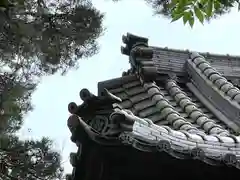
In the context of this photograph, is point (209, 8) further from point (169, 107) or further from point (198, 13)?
point (169, 107)

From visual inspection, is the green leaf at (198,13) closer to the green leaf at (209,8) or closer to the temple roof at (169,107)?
the green leaf at (209,8)

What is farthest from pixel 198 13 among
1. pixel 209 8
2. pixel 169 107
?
pixel 169 107

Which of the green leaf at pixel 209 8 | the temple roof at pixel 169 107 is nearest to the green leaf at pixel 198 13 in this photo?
the green leaf at pixel 209 8

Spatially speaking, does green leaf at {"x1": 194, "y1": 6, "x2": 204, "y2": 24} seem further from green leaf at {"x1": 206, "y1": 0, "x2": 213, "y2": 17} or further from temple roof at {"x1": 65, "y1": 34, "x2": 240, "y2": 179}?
temple roof at {"x1": 65, "y1": 34, "x2": 240, "y2": 179}

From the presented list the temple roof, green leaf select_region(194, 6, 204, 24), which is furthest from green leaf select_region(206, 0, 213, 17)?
the temple roof

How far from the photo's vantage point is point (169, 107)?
368 cm

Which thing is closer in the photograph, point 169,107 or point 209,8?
point 209,8

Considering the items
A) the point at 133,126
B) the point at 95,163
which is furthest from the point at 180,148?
the point at 95,163

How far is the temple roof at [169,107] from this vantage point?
274cm

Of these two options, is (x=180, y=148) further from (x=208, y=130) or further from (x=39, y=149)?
(x=39, y=149)

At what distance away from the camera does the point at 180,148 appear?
277cm

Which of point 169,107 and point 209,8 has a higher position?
point 209,8

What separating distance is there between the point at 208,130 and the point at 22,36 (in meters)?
3.41

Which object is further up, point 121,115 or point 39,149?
point 39,149
